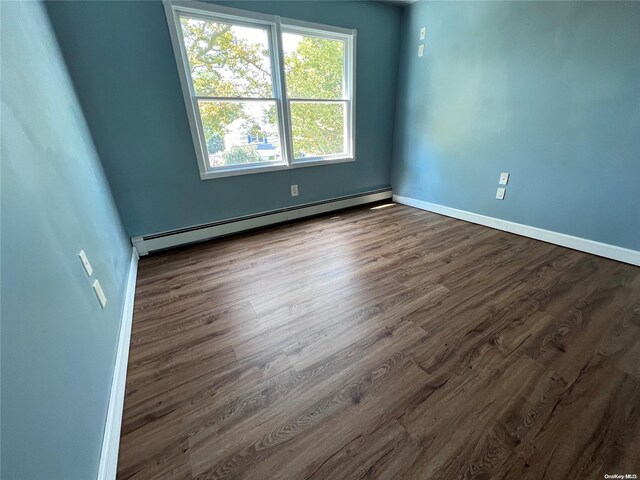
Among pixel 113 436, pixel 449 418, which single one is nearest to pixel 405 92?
pixel 449 418

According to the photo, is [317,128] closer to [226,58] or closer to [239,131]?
[239,131]

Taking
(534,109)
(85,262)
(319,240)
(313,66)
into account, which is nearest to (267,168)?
(319,240)

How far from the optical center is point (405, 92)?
11.0ft

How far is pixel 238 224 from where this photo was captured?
9.53ft

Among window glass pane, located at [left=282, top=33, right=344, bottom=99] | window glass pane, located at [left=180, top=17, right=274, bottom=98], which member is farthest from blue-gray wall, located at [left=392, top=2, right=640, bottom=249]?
window glass pane, located at [left=180, top=17, right=274, bottom=98]

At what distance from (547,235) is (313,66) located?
2.90 m

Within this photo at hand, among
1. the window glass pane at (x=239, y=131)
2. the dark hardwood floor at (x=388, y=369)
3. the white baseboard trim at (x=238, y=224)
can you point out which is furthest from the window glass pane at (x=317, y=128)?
the dark hardwood floor at (x=388, y=369)

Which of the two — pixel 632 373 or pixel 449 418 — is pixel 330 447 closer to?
pixel 449 418

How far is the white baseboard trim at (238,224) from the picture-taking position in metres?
2.54

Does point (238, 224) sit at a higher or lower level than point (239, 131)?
lower

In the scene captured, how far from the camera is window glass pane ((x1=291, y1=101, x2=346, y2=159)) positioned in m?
2.96

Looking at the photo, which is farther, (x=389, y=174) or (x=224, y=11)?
(x=389, y=174)

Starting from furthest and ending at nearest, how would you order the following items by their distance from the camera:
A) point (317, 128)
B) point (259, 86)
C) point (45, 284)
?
point (317, 128) < point (259, 86) < point (45, 284)

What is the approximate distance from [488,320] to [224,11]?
122 inches
